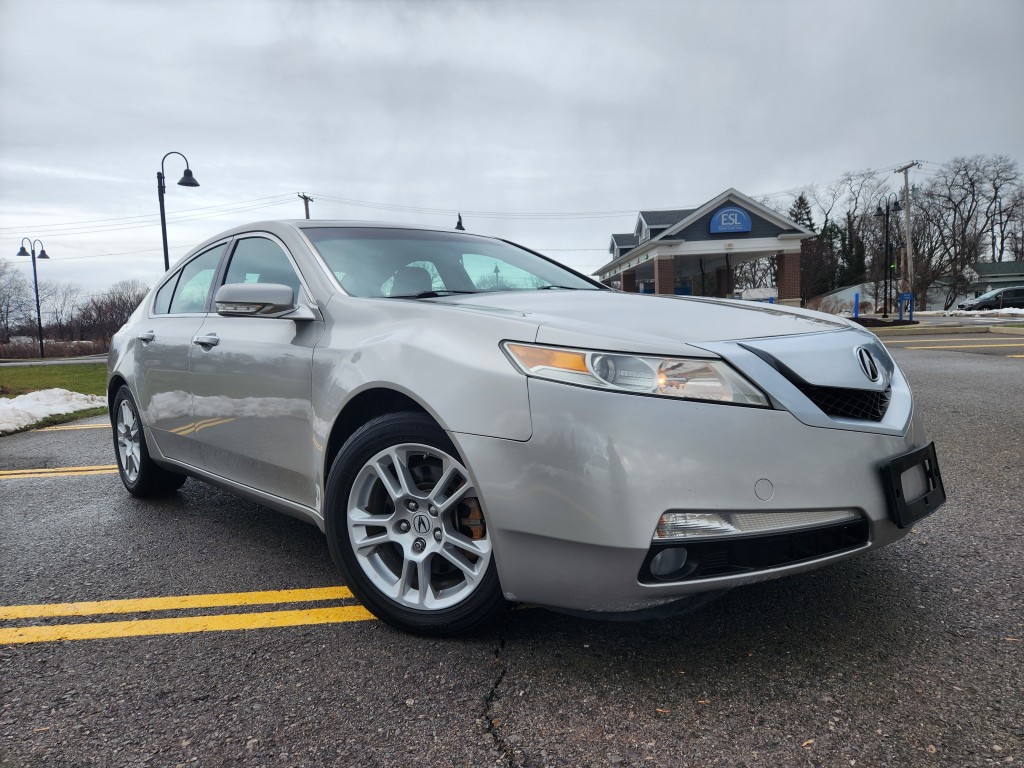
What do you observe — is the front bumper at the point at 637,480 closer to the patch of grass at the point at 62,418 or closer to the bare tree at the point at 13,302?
the patch of grass at the point at 62,418

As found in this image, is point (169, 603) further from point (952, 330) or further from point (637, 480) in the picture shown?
point (952, 330)

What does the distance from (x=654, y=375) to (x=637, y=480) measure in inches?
11.5

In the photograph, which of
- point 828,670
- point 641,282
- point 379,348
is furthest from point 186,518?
point 641,282

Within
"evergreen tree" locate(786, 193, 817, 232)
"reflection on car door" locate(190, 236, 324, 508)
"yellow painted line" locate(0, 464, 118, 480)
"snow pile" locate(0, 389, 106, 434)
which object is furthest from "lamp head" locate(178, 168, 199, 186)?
"evergreen tree" locate(786, 193, 817, 232)

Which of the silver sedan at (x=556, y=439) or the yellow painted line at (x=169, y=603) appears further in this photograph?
the yellow painted line at (x=169, y=603)

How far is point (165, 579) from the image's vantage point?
3066mm

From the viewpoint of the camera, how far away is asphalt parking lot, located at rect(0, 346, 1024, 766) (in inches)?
69.4

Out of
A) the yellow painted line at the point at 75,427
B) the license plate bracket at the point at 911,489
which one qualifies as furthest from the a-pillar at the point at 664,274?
the license plate bracket at the point at 911,489

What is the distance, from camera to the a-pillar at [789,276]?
33787mm

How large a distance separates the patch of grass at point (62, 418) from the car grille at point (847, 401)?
8.54 meters

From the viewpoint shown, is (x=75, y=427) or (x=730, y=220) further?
(x=730, y=220)

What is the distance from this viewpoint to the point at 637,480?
Answer: 1.87 metres

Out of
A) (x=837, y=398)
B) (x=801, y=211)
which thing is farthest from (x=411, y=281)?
(x=801, y=211)

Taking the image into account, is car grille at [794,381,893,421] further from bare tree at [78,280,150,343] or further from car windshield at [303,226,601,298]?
bare tree at [78,280,150,343]
